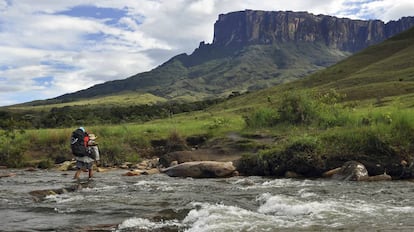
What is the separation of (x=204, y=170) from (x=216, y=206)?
11432 mm

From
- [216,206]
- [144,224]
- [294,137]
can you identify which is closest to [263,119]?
[294,137]

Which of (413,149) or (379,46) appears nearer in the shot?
(413,149)

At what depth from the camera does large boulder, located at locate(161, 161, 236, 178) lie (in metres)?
27.6

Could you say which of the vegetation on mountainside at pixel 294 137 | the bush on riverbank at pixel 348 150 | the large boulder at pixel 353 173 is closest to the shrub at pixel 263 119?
the vegetation on mountainside at pixel 294 137

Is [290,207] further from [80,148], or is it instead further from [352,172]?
[80,148]

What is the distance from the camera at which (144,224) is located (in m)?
14.2

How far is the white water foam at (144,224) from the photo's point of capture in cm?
1383

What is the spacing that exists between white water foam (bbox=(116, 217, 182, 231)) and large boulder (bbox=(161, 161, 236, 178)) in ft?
42.8

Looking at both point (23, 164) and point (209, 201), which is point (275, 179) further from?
point (23, 164)

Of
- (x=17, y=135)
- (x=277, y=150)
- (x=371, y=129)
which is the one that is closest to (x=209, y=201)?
(x=277, y=150)

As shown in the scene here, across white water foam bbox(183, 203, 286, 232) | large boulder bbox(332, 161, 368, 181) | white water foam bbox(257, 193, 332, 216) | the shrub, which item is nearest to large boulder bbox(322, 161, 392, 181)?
large boulder bbox(332, 161, 368, 181)

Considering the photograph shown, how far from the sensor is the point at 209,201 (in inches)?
715

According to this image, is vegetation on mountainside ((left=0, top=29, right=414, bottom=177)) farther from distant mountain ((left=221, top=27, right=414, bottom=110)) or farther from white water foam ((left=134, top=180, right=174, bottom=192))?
white water foam ((left=134, top=180, right=174, bottom=192))

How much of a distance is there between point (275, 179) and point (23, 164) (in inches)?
839
